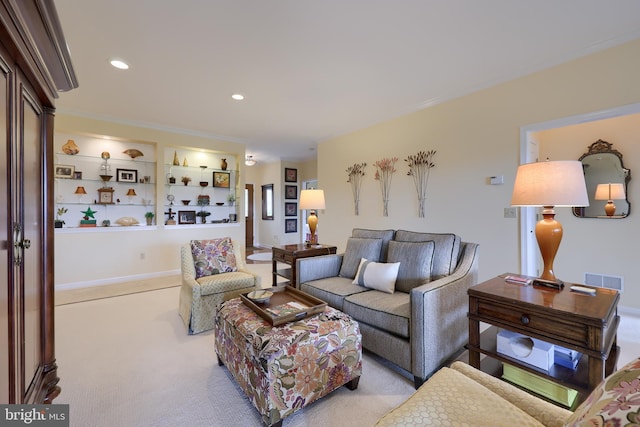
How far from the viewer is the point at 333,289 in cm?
237

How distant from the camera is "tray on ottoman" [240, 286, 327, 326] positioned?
161cm

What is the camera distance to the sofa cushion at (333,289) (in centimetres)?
225

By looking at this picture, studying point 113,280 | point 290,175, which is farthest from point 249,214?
point 113,280

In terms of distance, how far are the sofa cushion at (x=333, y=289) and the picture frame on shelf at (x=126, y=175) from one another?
3756 mm

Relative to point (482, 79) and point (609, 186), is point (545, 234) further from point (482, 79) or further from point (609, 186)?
point (609, 186)

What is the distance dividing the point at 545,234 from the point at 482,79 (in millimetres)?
2071

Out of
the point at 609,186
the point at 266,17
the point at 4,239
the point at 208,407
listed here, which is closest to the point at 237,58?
the point at 266,17

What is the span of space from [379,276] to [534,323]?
3.55ft

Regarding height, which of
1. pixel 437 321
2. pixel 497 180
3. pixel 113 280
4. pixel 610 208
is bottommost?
pixel 113 280

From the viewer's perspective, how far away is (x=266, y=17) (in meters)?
1.97

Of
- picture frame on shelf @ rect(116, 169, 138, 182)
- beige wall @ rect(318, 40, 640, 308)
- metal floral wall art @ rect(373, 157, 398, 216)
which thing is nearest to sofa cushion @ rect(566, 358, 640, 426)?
beige wall @ rect(318, 40, 640, 308)

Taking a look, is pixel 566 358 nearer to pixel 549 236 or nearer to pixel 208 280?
pixel 549 236

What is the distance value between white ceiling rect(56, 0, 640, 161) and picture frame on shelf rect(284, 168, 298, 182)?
360 cm

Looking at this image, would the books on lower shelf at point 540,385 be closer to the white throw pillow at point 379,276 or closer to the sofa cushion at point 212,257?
the white throw pillow at point 379,276
